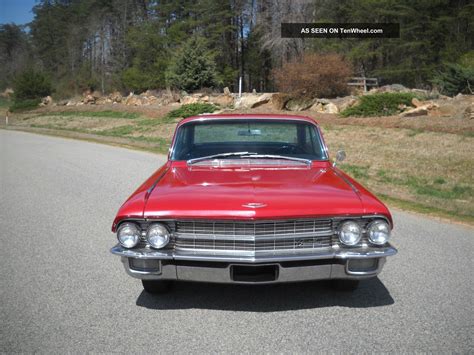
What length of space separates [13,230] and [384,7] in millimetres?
40616

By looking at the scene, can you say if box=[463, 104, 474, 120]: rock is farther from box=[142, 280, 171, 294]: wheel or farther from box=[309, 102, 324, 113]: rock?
box=[142, 280, 171, 294]: wheel

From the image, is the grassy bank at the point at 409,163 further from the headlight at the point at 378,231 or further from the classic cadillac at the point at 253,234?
the classic cadillac at the point at 253,234

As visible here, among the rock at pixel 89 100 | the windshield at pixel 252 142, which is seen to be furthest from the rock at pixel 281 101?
the rock at pixel 89 100

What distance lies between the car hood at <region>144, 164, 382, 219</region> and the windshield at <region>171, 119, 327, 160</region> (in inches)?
29.0

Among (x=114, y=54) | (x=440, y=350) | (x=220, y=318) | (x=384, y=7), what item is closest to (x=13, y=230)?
(x=220, y=318)

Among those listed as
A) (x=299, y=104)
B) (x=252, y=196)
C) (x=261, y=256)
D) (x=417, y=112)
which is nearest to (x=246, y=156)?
(x=252, y=196)

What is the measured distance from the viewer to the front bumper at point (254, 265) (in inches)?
131

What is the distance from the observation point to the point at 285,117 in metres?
5.11

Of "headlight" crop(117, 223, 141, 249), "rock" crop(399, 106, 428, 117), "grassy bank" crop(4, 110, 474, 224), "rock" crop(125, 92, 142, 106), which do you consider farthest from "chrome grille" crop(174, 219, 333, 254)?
"rock" crop(125, 92, 142, 106)

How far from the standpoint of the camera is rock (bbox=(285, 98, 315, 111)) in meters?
22.8

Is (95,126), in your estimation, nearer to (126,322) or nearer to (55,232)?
(55,232)

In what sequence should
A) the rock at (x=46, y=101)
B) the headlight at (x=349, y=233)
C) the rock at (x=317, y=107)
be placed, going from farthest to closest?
the rock at (x=46, y=101)
the rock at (x=317, y=107)
the headlight at (x=349, y=233)

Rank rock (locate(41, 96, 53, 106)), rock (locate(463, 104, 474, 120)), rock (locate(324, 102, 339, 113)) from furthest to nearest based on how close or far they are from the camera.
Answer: rock (locate(41, 96, 53, 106)) → rock (locate(324, 102, 339, 113)) → rock (locate(463, 104, 474, 120))

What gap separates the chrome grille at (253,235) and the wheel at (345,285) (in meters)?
0.69
